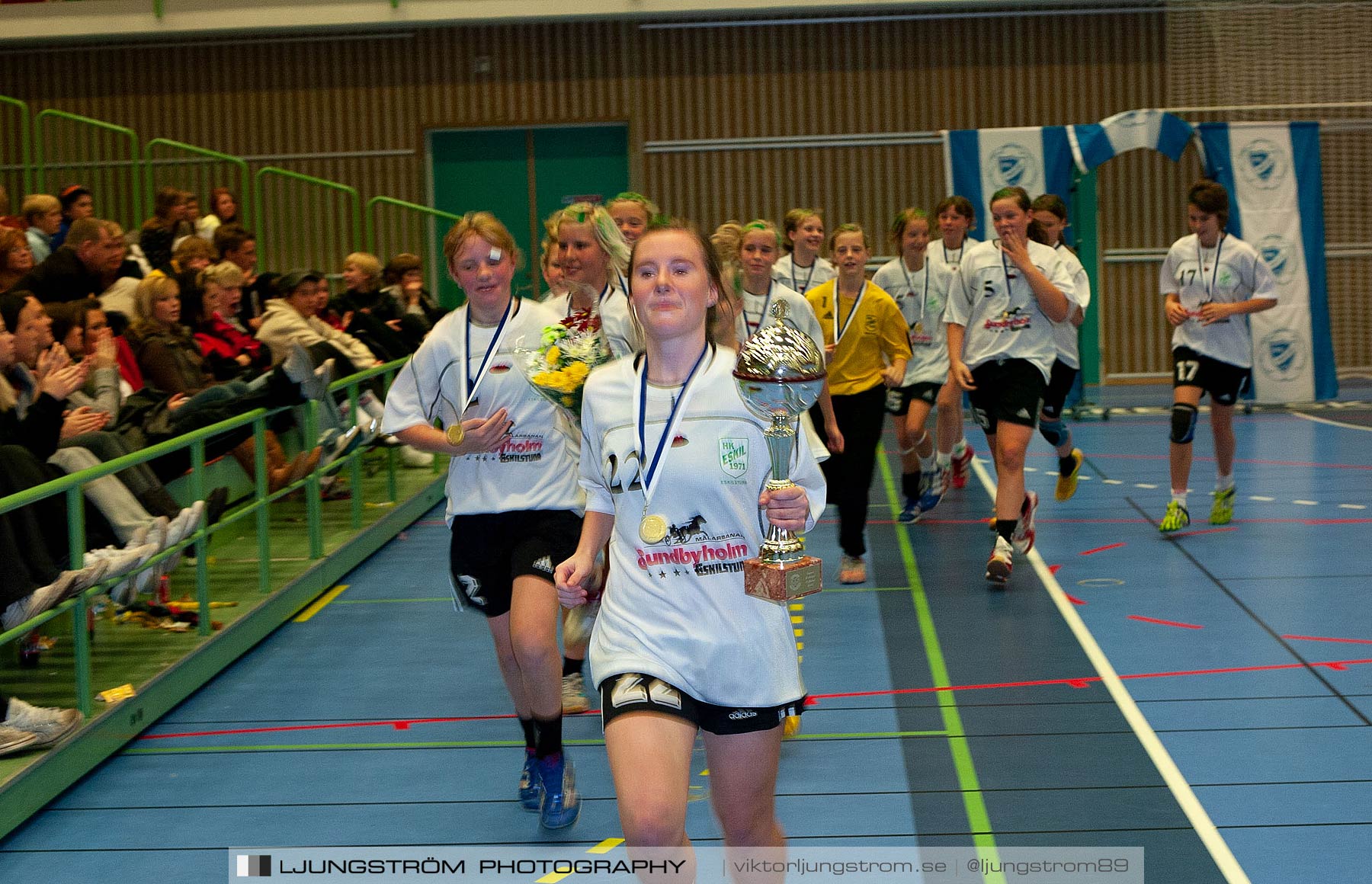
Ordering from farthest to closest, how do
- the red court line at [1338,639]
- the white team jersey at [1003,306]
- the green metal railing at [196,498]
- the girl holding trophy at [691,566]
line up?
the white team jersey at [1003,306] → the red court line at [1338,639] → the green metal railing at [196,498] → the girl holding trophy at [691,566]

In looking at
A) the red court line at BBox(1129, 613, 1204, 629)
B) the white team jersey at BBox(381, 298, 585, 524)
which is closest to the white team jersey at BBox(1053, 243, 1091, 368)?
the red court line at BBox(1129, 613, 1204, 629)

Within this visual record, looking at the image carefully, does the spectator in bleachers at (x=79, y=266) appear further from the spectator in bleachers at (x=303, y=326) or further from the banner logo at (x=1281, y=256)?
the banner logo at (x=1281, y=256)

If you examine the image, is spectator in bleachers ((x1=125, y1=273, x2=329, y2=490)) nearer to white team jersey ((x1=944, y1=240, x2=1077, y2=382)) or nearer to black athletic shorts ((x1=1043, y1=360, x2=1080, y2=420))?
white team jersey ((x1=944, y1=240, x2=1077, y2=382))

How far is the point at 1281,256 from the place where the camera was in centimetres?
1408

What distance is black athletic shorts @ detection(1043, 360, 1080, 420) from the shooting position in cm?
838

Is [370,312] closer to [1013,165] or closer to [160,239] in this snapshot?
[160,239]

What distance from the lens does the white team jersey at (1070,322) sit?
7473mm

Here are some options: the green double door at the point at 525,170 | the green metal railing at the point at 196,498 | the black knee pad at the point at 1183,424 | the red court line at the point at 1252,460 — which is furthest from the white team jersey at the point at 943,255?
the green double door at the point at 525,170

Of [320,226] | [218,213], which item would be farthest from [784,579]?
[320,226]

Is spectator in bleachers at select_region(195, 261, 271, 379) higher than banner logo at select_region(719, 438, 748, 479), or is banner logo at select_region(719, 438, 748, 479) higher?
spectator in bleachers at select_region(195, 261, 271, 379)

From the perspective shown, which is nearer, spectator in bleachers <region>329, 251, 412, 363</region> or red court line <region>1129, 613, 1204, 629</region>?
red court line <region>1129, 613, 1204, 629</region>

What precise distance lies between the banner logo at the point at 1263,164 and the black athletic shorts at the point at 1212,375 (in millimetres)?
6503

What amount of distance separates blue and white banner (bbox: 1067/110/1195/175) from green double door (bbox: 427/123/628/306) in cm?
638

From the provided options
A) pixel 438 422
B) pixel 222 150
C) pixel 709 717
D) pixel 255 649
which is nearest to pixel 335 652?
pixel 255 649
